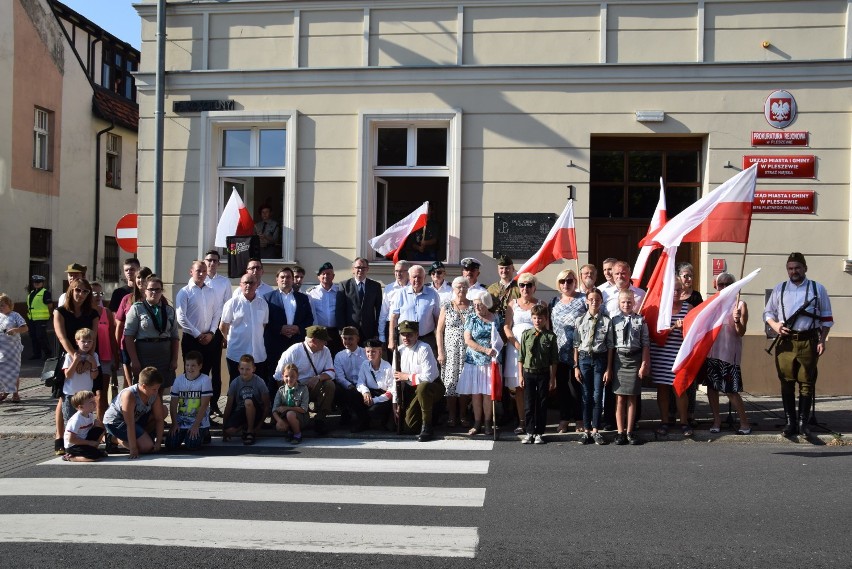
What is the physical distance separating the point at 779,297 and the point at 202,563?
671 cm

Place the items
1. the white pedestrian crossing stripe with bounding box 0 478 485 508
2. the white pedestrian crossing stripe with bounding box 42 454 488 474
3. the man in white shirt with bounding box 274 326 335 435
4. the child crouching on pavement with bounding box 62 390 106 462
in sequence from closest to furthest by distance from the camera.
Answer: the white pedestrian crossing stripe with bounding box 0 478 485 508, the white pedestrian crossing stripe with bounding box 42 454 488 474, the child crouching on pavement with bounding box 62 390 106 462, the man in white shirt with bounding box 274 326 335 435

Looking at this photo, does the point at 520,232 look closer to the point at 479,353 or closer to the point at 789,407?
the point at 479,353

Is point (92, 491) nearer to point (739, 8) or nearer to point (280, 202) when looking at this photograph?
point (280, 202)

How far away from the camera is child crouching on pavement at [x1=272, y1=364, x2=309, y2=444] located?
940cm

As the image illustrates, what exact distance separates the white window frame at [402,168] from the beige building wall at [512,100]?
0.13ft

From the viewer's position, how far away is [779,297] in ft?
30.6

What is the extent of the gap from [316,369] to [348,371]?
393 millimetres

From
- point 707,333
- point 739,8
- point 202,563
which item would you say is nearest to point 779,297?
point 707,333

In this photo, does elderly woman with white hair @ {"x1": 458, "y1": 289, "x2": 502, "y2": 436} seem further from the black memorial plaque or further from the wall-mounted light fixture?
the wall-mounted light fixture

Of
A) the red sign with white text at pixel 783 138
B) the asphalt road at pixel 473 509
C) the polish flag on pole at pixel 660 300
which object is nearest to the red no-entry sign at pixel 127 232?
the asphalt road at pixel 473 509

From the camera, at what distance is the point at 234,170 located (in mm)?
13305

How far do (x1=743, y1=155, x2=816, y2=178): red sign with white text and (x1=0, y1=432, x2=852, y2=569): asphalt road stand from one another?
450cm

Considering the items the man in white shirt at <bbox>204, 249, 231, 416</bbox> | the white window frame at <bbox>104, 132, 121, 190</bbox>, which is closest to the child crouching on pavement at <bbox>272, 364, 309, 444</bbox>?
the man in white shirt at <bbox>204, 249, 231, 416</bbox>

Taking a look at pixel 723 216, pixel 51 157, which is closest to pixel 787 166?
pixel 723 216
